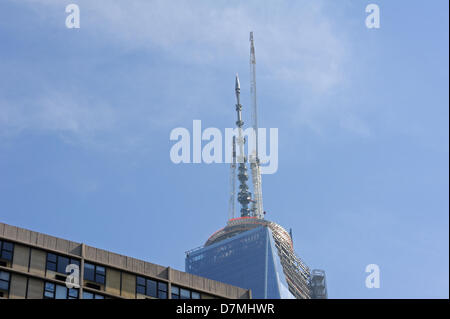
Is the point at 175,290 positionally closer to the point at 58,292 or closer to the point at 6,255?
the point at 58,292

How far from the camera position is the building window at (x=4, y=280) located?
265 ft

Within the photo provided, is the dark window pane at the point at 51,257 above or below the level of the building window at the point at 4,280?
above

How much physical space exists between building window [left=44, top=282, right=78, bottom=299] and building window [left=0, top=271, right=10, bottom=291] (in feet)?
11.6

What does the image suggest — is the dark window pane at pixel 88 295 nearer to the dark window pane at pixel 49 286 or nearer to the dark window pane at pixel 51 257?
the dark window pane at pixel 49 286

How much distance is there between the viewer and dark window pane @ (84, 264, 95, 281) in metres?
86.2

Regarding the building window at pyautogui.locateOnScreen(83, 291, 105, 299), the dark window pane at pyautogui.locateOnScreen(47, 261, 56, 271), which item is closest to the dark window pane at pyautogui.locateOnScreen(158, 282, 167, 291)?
the building window at pyautogui.locateOnScreen(83, 291, 105, 299)

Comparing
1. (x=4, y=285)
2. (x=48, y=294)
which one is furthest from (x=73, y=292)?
(x=4, y=285)

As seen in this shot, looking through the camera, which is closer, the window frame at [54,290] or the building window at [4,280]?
the building window at [4,280]

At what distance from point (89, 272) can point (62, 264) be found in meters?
2.65

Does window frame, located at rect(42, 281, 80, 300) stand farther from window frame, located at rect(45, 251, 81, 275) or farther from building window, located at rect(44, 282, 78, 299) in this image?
window frame, located at rect(45, 251, 81, 275)

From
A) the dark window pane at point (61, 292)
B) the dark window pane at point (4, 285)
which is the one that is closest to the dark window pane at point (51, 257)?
the dark window pane at point (61, 292)
